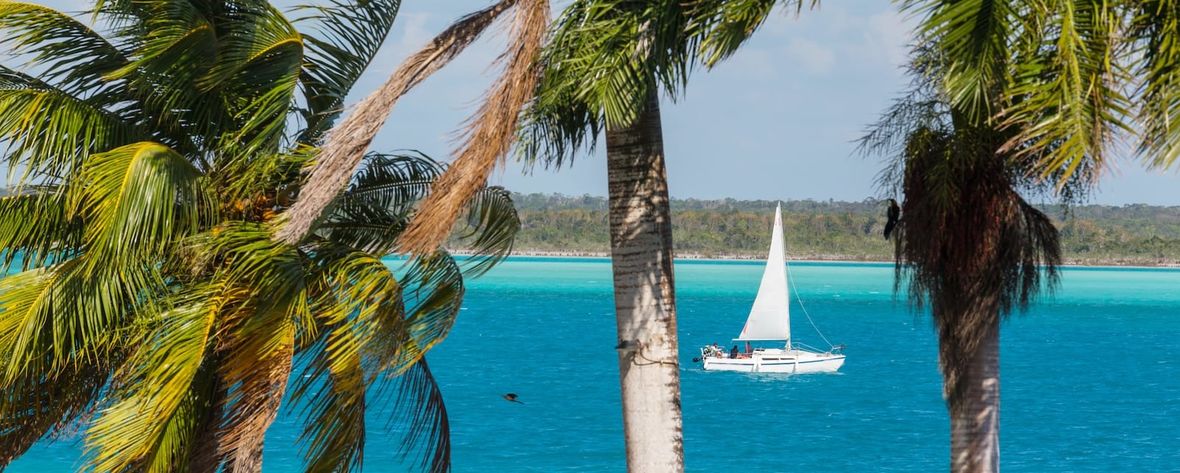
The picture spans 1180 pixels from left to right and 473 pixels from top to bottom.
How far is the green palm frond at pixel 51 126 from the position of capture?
900 centimetres

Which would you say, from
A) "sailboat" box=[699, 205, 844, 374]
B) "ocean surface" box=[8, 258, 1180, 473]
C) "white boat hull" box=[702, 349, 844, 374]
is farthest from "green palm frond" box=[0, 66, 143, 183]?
"white boat hull" box=[702, 349, 844, 374]

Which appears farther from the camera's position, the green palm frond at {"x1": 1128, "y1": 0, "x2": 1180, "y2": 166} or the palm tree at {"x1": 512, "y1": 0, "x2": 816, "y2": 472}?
the palm tree at {"x1": 512, "y1": 0, "x2": 816, "y2": 472}

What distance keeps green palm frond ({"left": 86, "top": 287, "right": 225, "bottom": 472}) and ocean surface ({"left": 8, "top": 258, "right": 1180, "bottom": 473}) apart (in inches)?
90.1

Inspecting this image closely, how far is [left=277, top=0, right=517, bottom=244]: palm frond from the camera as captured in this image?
26.3 feet

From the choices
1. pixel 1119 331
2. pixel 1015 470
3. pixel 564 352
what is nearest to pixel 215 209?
pixel 1015 470

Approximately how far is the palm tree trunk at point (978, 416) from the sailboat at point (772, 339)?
50.8 metres

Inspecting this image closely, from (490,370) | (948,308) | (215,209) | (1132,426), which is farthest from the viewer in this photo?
(490,370)

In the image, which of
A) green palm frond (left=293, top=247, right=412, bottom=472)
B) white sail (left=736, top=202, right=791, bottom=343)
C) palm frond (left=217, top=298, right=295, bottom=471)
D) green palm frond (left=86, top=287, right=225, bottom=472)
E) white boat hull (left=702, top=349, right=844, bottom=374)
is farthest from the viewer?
white boat hull (left=702, top=349, right=844, bottom=374)

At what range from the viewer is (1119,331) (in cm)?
12125

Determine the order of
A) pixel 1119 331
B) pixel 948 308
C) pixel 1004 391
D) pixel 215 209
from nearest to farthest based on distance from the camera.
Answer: pixel 215 209 → pixel 948 308 → pixel 1004 391 → pixel 1119 331

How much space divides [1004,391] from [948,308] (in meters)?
67.0

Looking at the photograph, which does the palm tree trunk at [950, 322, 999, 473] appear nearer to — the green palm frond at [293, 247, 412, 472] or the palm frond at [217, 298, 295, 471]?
the green palm frond at [293, 247, 412, 472]

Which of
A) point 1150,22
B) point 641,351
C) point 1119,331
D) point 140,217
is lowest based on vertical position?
point 1119,331

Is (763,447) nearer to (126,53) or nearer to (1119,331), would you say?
(126,53)
